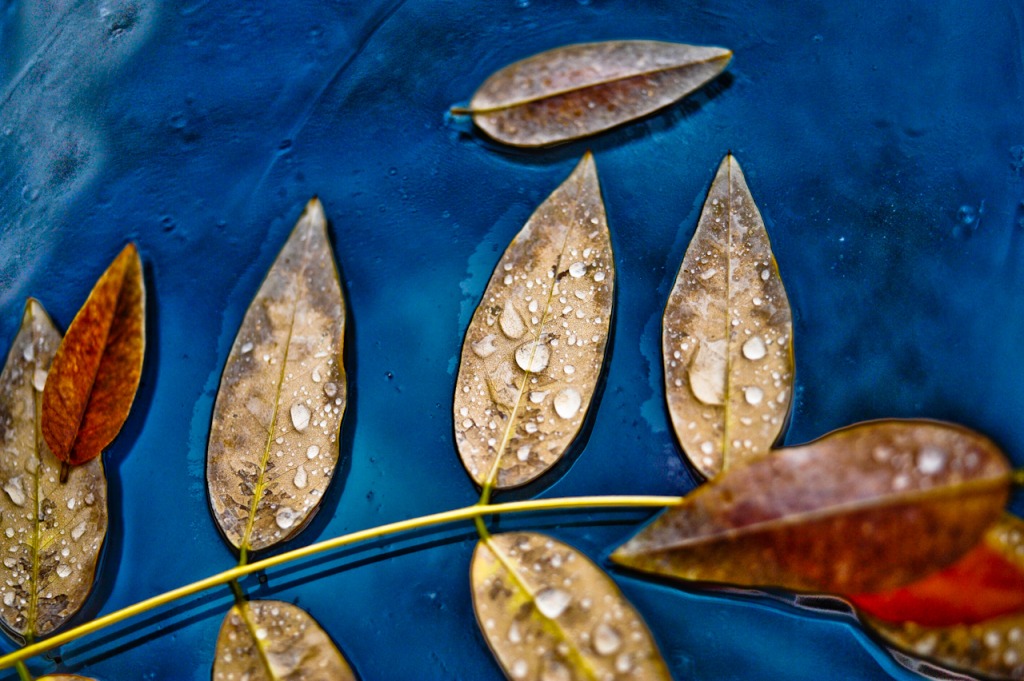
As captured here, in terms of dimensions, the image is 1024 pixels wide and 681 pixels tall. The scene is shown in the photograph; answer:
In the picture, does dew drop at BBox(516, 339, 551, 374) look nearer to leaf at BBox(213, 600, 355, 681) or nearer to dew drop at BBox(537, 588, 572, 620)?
dew drop at BBox(537, 588, 572, 620)

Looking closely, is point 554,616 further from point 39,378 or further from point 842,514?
point 39,378

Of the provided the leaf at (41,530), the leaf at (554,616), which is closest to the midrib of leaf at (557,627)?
the leaf at (554,616)

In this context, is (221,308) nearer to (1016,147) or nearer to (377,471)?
(377,471)

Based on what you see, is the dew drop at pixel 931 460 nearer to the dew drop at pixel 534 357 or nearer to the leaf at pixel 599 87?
the dew drop at pixel 534 357

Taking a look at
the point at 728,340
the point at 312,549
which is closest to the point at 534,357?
the point at 728,340

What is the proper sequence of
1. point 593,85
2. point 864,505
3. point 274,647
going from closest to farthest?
1. point 864,505
2. point 274,647
3. point 593,85

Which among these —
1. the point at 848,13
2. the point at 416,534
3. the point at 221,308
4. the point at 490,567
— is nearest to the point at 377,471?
the point at 416,534

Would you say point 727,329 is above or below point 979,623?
above
